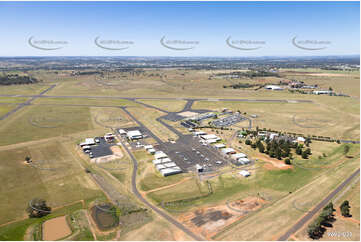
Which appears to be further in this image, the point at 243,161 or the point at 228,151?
the point at 228,151

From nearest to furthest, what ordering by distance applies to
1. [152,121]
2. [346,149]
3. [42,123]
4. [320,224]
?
[320,224]
[346,149]
[42,123]
[152,121]

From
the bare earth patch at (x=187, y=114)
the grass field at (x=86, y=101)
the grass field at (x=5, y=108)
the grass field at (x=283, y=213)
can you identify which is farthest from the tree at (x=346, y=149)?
the grass field at (x=5, y=108)

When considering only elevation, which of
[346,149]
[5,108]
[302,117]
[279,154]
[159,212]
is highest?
[302,117]

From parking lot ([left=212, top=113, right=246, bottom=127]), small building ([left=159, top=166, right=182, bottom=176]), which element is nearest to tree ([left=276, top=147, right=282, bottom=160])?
small building ([left=159, top=166, right=182, bottom=176])

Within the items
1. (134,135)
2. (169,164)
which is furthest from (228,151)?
(134,135)

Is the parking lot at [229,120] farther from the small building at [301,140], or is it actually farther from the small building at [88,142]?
the small building at [88,142]

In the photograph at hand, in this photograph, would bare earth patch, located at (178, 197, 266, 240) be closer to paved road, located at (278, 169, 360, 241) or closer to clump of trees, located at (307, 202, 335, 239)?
paved road, located at (278, 169, 360, 241)

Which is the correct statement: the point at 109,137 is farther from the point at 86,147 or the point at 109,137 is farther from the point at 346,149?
the point at 346,149
